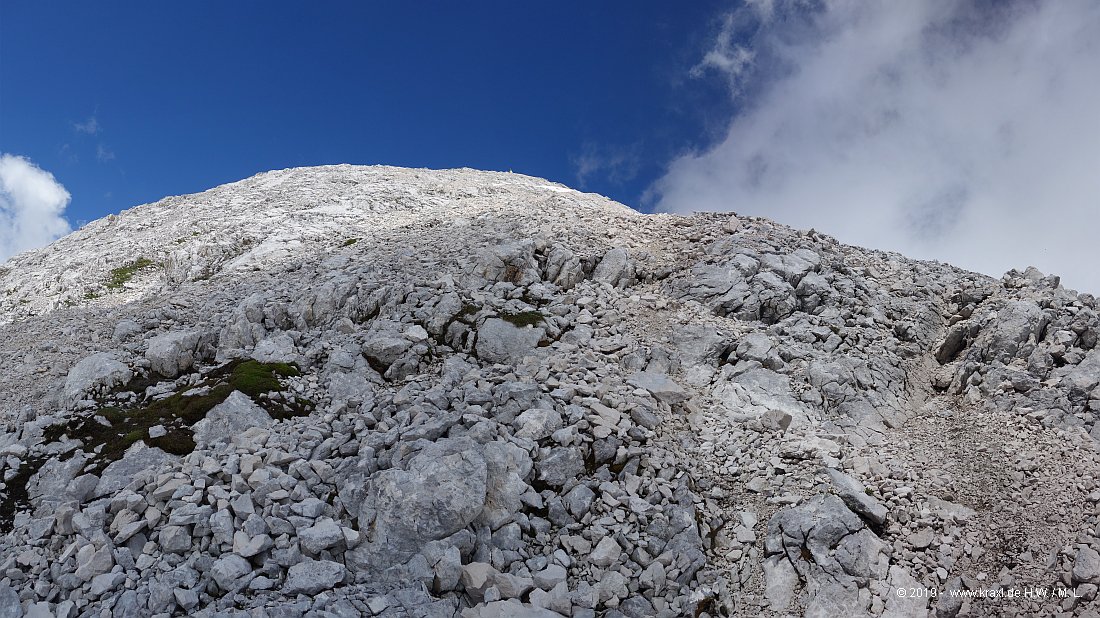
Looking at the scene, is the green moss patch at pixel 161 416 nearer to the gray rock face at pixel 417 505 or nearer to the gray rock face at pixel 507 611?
the gray rock face at pixel 417 505

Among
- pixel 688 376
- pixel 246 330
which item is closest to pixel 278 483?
pixel 246 330

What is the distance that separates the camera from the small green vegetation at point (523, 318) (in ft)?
64.2

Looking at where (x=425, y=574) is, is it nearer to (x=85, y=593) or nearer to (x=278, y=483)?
(x=278, y=483)

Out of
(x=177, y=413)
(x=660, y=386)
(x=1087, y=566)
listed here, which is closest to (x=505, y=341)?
(x=660, y=386)

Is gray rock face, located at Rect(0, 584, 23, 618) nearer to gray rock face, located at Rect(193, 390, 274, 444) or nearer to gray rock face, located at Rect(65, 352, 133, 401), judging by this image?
gray rock face, located at Rect(193, 390, 274, 444)

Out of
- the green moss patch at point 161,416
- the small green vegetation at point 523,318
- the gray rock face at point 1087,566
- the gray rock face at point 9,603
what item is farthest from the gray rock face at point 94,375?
the gray rock face at point 1087,566

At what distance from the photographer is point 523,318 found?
19.9m

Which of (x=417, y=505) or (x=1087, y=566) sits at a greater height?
(x=1087, y=566)

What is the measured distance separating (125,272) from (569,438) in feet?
102

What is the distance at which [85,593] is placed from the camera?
11.0 m

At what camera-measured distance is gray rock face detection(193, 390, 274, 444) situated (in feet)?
51.7

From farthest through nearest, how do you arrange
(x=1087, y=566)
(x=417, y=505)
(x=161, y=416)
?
(x=161, y=416), (x=417, y=505), (x=1087, y=566)

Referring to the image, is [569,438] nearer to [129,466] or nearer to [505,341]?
[505,341]

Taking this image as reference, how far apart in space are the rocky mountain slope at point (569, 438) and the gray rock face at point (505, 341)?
0.31 feet
